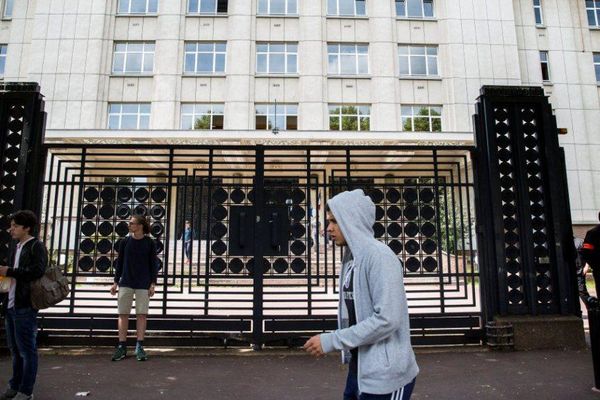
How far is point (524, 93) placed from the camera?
21.5ft

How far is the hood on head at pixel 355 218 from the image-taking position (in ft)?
7.57

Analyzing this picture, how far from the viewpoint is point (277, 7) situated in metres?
23.6

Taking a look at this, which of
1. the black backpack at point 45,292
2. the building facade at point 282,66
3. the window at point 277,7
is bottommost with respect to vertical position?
the black backpack at point 45,292

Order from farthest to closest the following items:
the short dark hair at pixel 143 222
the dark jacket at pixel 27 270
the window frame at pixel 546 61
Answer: the window frame at pixel 546 61 → the short dark hair at pixel 143 222 → the dark jacket at pixel 27 270

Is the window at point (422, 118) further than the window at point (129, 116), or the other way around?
the window at point (422, 118)

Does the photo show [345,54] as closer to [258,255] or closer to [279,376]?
[258,255]

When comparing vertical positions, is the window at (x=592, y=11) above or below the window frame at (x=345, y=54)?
above

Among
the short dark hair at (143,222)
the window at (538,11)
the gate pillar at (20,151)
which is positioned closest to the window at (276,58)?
the window at (538,11)

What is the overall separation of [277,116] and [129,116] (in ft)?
28.1

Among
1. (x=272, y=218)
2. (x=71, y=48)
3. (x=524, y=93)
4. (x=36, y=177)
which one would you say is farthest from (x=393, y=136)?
(x=71, y=48)

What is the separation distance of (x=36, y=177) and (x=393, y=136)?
52.9 feet

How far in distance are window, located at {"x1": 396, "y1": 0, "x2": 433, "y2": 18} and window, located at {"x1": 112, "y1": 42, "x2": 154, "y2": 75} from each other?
15325 millimetres

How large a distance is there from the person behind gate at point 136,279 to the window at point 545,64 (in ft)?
90.1

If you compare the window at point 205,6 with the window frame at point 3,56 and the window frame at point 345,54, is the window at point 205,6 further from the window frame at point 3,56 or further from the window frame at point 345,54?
the window frame at point 3,56
